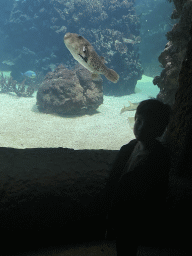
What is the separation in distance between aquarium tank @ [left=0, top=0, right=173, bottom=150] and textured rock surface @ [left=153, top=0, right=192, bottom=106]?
1263 mm

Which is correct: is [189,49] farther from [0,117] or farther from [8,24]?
[8,24]

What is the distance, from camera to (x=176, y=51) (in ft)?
10.9

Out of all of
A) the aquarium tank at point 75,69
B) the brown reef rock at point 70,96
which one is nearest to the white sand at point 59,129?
the aquarium tank at point 75,69

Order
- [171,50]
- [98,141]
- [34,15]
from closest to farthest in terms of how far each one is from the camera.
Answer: [171,50] → [98,141] → [34,15]

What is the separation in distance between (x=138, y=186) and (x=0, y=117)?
6.87 meters

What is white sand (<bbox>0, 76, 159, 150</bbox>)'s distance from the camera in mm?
4664

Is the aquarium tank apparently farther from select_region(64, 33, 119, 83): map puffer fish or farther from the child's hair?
the child's hair

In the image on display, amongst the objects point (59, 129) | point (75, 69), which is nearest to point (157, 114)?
point (59, 129)

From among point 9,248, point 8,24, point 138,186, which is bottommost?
point 9,248

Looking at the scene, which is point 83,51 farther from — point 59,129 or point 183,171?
point 59,129

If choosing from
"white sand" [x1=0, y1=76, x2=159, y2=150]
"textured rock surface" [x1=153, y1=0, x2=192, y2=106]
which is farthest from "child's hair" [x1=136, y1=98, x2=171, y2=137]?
"white sand" [x1=0, y1=76, x2=159, y2=150]

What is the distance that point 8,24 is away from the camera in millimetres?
16594

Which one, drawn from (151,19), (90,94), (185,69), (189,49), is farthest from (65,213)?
(151,19)

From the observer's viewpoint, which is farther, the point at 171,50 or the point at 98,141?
the point at 98,141
